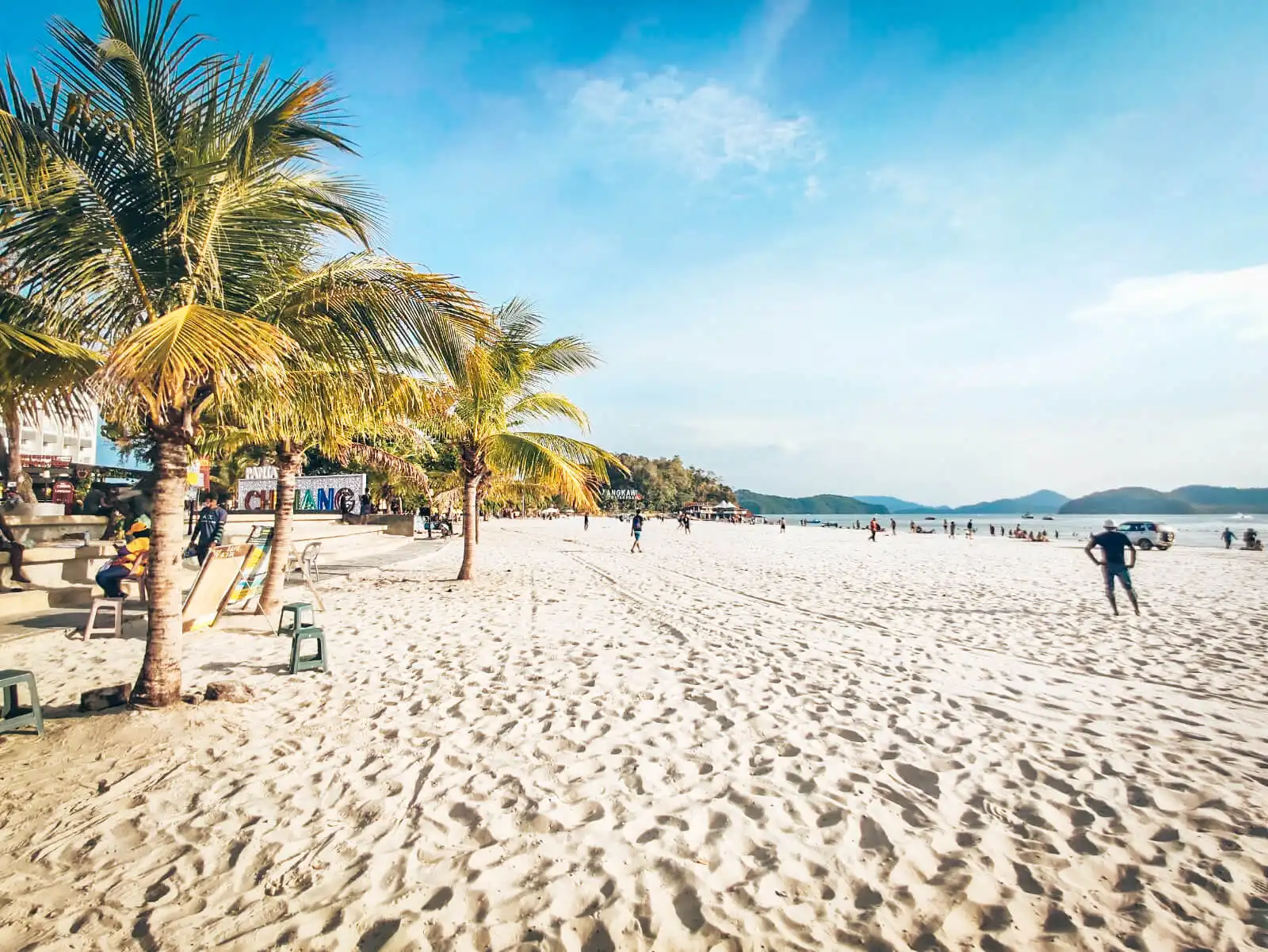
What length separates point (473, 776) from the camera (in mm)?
3508

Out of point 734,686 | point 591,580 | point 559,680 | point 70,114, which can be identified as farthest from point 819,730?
point 591,580

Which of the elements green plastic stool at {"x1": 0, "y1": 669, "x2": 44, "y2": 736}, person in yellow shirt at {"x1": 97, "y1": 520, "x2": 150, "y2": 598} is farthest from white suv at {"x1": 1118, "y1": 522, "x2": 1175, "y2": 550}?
green plastic stool at {"x1": 0, "y1": 669, "x2": 44, "y2": 736}

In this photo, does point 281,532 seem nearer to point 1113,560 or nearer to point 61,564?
point 61,564

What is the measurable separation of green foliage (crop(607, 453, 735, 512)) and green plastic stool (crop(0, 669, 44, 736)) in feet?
301

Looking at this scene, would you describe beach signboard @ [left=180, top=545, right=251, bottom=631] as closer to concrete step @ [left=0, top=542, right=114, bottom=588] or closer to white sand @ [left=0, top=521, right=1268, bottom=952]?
white sand @ [left=0, top=521, right=1268, bottom=952]

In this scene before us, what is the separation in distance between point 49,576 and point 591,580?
8.67m

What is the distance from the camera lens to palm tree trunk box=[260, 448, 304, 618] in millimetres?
7945

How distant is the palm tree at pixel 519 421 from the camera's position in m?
10.3

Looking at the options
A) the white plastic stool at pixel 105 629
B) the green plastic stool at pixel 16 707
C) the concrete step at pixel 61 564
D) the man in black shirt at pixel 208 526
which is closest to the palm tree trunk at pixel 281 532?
the man in black shirt at pixel 208 526

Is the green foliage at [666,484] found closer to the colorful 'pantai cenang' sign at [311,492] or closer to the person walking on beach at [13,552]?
the colorful 'pantai cenang' sign at [311,492]

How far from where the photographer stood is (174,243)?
4.05 m

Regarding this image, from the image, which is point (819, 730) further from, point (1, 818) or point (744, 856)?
point (1, 818)

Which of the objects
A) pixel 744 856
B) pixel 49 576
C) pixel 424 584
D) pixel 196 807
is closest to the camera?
pixel 744 856

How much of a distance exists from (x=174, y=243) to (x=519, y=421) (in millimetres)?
7908
